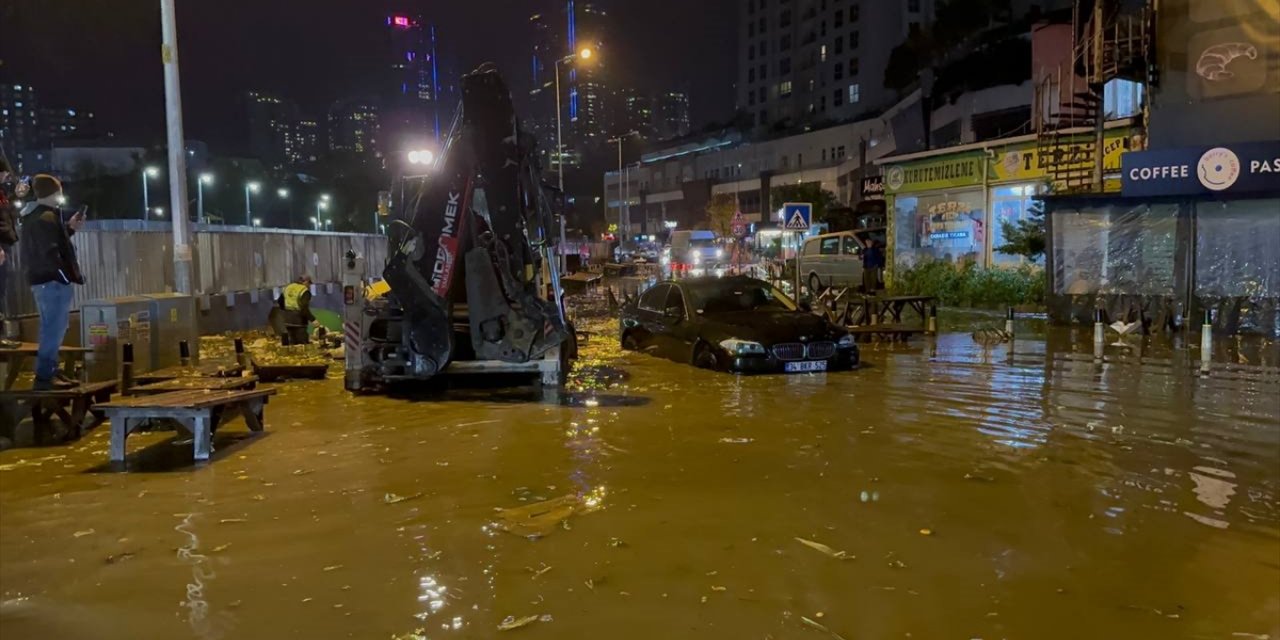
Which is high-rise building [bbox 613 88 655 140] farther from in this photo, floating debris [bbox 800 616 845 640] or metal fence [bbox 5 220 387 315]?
floating debris [bbox 800 616 845 640]

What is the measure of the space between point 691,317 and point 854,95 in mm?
82086

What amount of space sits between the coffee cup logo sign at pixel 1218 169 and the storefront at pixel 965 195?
6.03 metres

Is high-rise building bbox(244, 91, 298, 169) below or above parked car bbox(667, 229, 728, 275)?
above

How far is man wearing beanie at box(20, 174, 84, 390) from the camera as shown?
27.2 ft

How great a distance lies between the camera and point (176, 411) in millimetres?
7336

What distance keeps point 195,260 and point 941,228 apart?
21.5 metres

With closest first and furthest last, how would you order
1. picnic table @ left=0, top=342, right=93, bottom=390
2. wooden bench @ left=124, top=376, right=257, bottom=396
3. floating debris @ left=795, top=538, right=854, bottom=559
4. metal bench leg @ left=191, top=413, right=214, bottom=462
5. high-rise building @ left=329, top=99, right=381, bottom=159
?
floating debris @ left=795, top=538, right=854, bottom=559 < metal bench leg @ left=191, top=413, right=214, bottom=462 < wooden bench @ left=124, top=376, right=257, bottom=396 < picnic table @ left=0, top=342, right=93, bottom=390 < high-rise building @ left=329, top=99, right=381, bottom=159

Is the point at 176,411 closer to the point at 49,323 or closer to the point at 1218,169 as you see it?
the point at 49,323

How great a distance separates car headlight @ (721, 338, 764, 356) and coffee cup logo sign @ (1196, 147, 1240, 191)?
10678 mm

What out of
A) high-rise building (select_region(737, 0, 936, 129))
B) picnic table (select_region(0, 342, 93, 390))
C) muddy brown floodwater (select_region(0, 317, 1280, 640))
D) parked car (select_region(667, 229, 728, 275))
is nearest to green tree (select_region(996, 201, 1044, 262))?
parked car (select_region(667, 229, 728, 275))

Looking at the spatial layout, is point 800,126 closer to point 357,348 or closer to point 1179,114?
point 1179,114

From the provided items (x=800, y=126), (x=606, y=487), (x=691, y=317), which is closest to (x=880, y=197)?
(x=691, y=317)

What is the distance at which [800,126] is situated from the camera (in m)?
89.0

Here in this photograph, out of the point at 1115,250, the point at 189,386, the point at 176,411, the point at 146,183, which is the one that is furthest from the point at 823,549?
the point at 146,183
